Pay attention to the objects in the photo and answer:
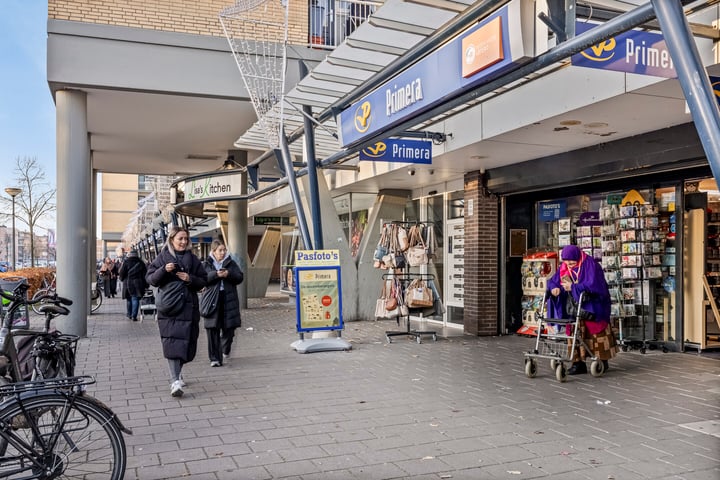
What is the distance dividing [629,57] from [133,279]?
12.6 meters

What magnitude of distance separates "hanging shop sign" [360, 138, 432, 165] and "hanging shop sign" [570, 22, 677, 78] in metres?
4.49

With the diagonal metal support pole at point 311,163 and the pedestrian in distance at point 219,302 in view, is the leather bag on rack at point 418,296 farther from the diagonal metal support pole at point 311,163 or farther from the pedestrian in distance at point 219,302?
the pedestrian in distance at point 219,302

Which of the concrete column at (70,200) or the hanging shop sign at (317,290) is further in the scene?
the concrete column at (70,200)

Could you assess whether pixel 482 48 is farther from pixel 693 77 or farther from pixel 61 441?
pixel 61 441

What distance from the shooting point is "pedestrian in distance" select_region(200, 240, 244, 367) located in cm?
866

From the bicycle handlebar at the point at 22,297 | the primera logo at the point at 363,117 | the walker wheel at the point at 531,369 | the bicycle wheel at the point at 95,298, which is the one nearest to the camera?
the bicycle handlebar at the point at 22,297

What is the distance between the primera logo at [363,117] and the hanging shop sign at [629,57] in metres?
2.70

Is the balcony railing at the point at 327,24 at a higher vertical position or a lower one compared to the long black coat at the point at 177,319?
higher

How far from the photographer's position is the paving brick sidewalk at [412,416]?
4551 mm

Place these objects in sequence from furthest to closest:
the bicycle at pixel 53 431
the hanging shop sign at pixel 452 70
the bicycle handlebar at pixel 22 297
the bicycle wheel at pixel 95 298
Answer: the bicycle wheel at pixel 95 298 < the hanging shop sign at pixel 452 70 < the bicycle handlebar at pixel 22 297 < the bicycle at pixel 53 431

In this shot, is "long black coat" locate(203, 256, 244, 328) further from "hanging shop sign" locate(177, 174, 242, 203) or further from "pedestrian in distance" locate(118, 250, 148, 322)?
"pedestrian in distance" locate(118, 250, 148, 322)

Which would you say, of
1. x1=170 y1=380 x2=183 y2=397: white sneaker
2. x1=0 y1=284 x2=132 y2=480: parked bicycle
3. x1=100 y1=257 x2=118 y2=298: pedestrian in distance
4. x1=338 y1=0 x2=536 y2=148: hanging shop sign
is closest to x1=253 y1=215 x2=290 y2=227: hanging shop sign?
x1=100 y1=257 x2=118 y2=298: pedestrian in distance

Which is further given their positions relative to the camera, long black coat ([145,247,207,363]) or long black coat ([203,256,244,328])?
long black coat ([203,256,244,328])

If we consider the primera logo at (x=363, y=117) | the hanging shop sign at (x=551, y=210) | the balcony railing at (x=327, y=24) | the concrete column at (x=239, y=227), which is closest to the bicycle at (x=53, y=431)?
the primera logo at (x=363, y=117)
